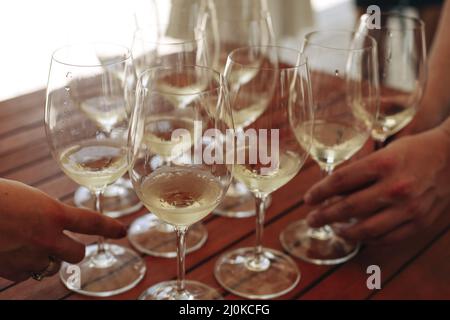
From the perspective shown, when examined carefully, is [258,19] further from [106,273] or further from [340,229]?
[106,273]

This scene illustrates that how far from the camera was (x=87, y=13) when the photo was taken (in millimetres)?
3537

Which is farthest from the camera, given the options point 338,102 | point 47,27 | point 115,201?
point 47,27

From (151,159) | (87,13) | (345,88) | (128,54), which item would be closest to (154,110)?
(151,159)

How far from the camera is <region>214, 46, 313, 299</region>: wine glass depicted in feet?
2.67

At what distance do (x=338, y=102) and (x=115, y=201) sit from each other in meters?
0.39

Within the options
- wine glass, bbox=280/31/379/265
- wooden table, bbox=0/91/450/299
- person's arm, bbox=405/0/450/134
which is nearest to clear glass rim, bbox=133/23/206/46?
wine glass, bbox=280/31/379/265

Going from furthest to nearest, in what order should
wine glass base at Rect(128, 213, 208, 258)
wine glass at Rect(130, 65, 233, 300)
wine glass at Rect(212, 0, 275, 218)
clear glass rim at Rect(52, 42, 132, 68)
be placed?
wine glass at Rect(212, 0, 275, 218), wine glass base at Rect(128, 213, 208, 258), clear glass rim at Rect(52, 42, 132, 68), wine glass at Rect(130, 65, 233, 300)

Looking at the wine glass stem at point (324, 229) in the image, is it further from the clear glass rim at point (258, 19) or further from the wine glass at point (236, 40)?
the clear glass rim at point (258, 19)

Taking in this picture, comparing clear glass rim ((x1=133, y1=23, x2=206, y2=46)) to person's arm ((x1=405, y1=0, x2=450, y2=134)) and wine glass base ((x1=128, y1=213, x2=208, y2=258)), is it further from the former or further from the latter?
person's arm ((x1=405, y1=0, x2=450, y2=134))

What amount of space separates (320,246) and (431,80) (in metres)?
0.49

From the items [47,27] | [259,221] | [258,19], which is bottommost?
[47,27]

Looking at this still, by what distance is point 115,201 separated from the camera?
1.05m

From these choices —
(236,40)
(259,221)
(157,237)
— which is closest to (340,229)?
(259,221)

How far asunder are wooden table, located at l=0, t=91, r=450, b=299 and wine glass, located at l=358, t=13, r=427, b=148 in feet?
0.53
